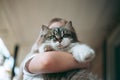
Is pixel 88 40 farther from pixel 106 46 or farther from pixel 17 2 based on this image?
pixel 17 2

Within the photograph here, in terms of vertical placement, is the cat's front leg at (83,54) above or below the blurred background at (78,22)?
below

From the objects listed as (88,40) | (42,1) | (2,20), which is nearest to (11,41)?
(2,20)

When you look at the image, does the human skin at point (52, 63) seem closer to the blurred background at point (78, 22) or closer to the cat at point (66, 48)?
the cat at point (66, 48)

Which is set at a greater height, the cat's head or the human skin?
the cat's head

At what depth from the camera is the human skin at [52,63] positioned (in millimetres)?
446

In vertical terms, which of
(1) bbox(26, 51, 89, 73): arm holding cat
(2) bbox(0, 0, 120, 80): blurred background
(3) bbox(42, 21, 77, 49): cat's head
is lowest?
(1) bbox(26, 51, 89, 73): arm holding cat

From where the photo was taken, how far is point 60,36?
534mm

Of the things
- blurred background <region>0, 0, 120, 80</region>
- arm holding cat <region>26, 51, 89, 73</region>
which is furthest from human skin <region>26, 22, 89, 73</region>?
blurred background <region>0, 0, 120, 80</region>

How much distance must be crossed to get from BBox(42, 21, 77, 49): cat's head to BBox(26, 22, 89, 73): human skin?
0.16 ft

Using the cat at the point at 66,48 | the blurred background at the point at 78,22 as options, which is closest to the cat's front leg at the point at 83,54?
the cat at the point at 66,48

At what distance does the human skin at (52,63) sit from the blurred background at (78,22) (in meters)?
0.53

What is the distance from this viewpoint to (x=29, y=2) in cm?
108

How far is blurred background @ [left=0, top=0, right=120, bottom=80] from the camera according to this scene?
3.43ft

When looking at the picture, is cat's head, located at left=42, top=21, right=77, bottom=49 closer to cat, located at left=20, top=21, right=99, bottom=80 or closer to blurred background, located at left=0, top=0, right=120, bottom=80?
cat, located at left=20, top=21, right=99, bottom=80
